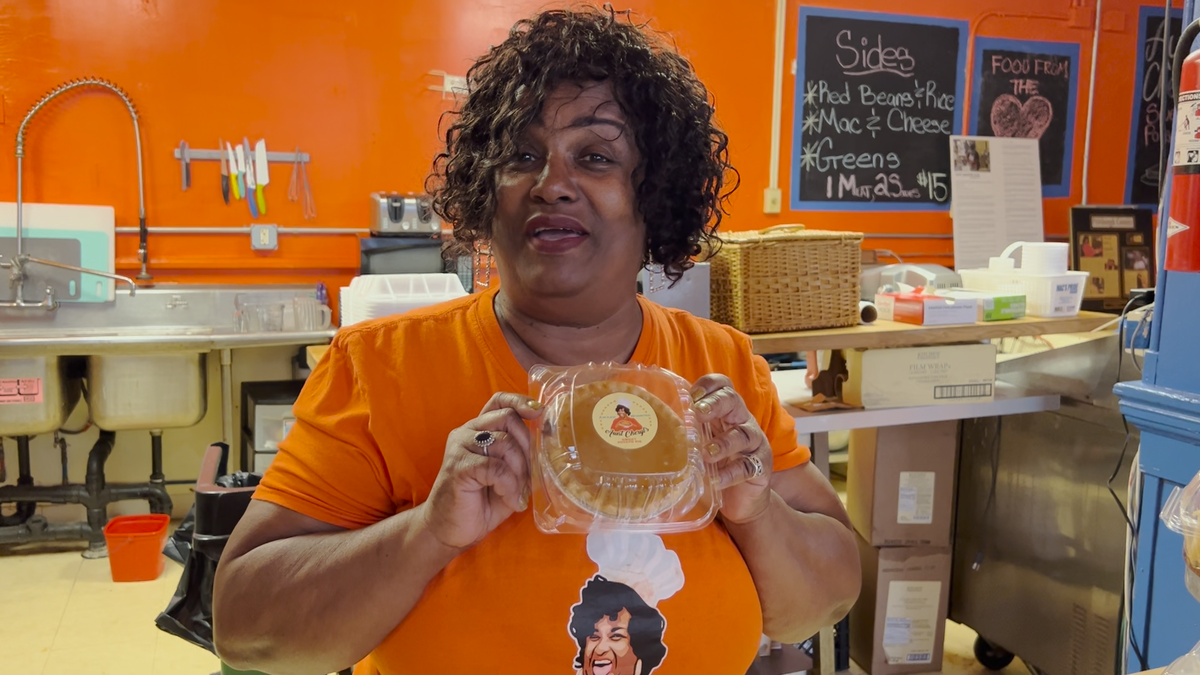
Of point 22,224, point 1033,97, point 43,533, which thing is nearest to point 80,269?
point 22,224

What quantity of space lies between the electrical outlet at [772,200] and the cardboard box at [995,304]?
6.50 ft

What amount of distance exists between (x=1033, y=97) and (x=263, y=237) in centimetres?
407

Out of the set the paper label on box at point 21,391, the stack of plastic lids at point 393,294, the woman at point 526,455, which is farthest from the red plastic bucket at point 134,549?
the woman at point 526,455

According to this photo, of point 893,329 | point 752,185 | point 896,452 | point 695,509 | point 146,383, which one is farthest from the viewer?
point 752,185

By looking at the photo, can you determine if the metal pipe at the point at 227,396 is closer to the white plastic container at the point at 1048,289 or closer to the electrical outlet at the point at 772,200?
the electrical outlet at the point at 772,200

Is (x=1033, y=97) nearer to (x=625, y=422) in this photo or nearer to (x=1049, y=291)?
(x=1049, y=291)

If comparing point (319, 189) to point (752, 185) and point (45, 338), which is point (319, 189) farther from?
point (752, 185)

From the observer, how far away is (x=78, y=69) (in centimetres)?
353

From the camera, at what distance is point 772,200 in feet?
14.6

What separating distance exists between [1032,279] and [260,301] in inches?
118

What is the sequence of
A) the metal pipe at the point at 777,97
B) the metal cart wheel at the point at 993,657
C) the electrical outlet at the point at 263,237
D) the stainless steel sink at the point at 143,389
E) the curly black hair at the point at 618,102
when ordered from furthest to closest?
the metal pipe at the point at 777,97 → the electrical outlet at the point at 263,237 → the stainless steel sink at the point at 143,389 → the metal cart wheel at the point at 993,657 → the curly black hair at the point at 618,102

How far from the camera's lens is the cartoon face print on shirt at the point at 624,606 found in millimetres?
1005

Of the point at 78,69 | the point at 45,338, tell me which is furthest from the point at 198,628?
the point at 78,69

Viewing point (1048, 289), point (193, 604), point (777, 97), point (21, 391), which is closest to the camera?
point (193, 604)
